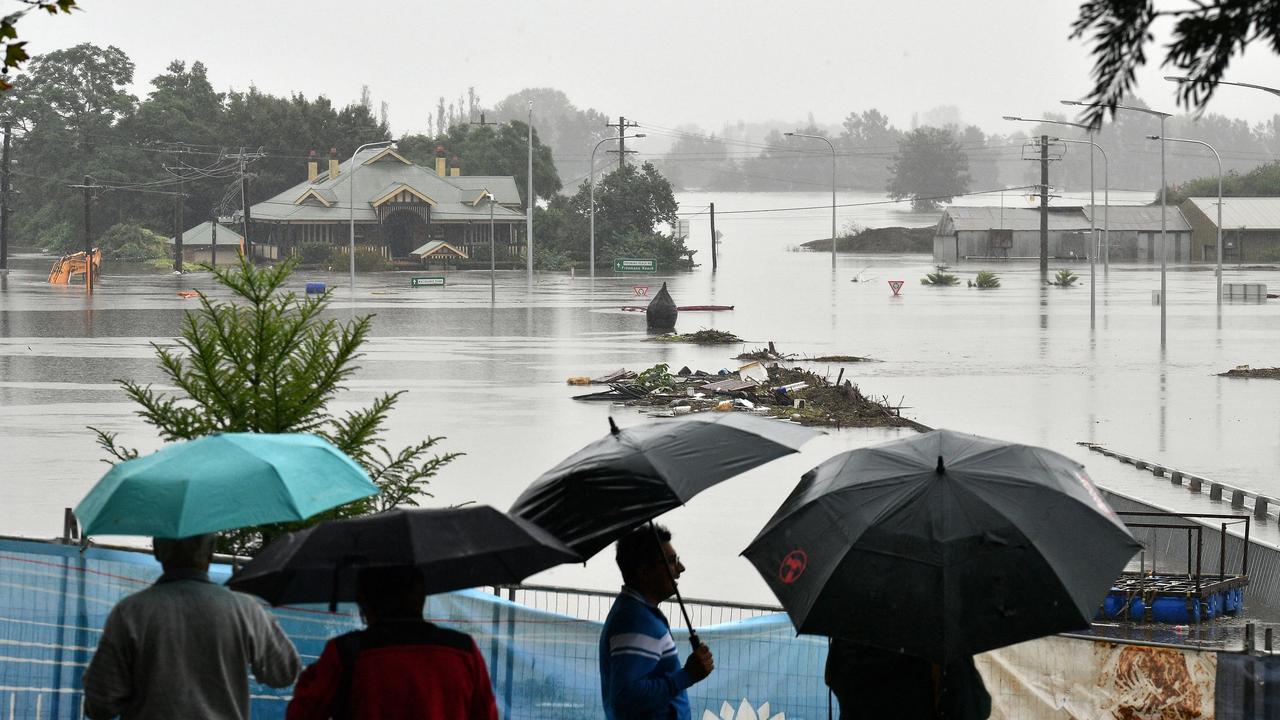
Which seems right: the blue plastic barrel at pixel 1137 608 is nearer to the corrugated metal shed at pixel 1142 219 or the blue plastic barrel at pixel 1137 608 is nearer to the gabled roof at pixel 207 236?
the gabled roof at pixel 207 236

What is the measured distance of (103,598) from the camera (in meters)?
6.84

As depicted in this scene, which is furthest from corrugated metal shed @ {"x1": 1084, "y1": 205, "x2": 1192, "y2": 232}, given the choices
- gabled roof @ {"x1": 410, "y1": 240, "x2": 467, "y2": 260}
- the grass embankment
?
gabled roof @ {"x1": 410, "y1": 240, "x2": 467, "y2": 260}

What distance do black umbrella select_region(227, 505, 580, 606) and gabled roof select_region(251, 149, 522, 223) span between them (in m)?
100

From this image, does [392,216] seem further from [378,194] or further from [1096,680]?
[1096,680]

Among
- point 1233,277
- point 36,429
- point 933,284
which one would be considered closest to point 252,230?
point 933,284

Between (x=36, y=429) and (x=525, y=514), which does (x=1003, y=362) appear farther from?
(x=525, y=514)

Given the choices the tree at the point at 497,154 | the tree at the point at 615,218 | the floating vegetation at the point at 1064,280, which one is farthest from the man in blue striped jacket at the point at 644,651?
the tree at the point at 497,154

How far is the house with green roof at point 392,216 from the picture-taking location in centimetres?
10412

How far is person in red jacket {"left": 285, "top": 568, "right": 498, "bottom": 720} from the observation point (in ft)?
13.8

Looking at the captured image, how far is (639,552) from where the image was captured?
17.5 ft

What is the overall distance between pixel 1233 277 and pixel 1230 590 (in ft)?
266

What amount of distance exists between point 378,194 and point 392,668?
104 meters

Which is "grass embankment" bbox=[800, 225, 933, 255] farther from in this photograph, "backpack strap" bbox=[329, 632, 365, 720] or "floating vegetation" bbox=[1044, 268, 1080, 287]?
"backpack strap" bbox=[329, 632, 365, 720]

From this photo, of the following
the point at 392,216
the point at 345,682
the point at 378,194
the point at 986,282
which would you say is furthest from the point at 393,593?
the point at 378,194
